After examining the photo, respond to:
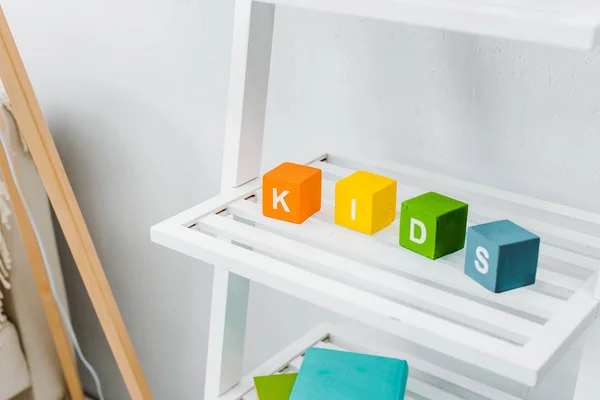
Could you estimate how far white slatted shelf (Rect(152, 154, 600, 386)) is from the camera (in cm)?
61

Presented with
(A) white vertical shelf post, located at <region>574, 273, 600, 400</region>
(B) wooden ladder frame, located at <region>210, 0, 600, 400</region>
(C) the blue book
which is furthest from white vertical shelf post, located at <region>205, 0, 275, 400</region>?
(A) white vertical shelf post, located at <region>574, 273, 600, 400</region>

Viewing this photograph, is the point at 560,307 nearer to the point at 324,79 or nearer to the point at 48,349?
the point at 324,79

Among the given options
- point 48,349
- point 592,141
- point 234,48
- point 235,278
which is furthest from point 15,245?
point 592,141

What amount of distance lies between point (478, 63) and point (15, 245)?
888mm

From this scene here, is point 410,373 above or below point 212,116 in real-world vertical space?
below

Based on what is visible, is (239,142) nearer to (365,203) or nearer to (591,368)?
(365,203)

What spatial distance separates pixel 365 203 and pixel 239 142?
0.62 ft

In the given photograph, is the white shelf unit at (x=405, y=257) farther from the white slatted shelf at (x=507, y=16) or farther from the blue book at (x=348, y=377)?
the blue book at (x=348, y=377)

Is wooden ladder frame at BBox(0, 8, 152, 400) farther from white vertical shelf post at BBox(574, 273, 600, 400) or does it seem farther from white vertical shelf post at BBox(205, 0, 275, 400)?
white vertical shelf post at BBox(574, 273, 600, 400)

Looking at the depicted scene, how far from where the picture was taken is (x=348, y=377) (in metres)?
0.87

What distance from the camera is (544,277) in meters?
0.71

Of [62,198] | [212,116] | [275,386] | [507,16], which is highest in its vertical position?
[507,16]

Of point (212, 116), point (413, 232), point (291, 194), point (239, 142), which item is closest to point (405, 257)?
point (413, 232)

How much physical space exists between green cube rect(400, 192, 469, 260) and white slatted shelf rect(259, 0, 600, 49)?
0.20 metres
